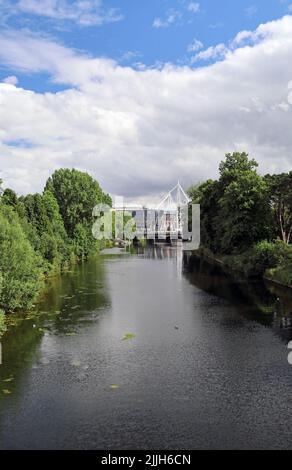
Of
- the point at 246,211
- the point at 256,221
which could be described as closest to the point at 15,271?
the point at 246,211

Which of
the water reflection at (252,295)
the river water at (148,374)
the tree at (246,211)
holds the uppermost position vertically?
the tree at (246,211)

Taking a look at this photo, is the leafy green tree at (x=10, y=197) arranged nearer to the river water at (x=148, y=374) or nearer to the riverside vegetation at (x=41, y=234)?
the riverside vegetation at (x=41, y=234)

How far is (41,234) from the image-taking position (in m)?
64.4

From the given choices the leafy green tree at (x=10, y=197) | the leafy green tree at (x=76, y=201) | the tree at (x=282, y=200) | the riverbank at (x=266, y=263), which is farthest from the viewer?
the leafy green tree at (x=76, y=201)

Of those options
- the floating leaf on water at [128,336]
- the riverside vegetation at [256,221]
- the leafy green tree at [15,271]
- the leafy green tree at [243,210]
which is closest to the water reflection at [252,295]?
the riverside vegetation at [256,221]

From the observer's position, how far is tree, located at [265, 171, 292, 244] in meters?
65.0

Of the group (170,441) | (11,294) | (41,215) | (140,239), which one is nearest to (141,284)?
(41,215)

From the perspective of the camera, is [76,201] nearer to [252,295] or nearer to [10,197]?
[10,197]

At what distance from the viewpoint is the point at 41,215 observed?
214ft

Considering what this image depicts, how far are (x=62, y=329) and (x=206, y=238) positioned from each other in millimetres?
64595

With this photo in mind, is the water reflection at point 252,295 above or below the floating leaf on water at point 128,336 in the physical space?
above

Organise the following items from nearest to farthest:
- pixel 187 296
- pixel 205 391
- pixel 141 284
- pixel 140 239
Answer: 1. pixel 205 391
2. pixel 187 296
3. pixel 141 284
4. pixel 140 239

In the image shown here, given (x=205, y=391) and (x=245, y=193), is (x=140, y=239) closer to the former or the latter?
(x=245, y=193)

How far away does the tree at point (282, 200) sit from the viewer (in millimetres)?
65019
